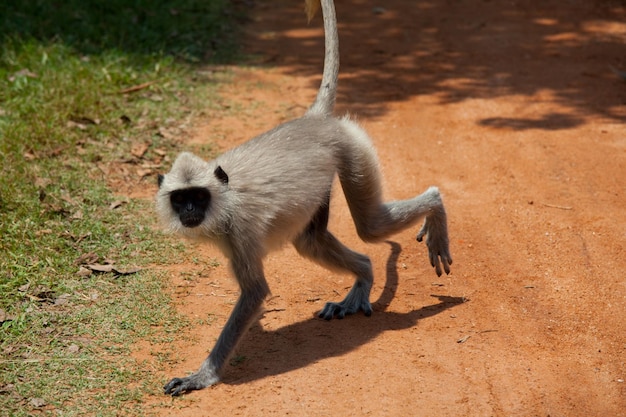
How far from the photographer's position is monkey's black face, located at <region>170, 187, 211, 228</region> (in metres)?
4.79

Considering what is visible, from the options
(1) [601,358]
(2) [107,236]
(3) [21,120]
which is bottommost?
(1) [601,358]

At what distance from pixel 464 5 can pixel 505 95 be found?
3344 millimetres

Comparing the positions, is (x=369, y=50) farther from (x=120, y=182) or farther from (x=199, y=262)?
(x=199, y=262)

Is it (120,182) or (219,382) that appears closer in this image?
(219,382)

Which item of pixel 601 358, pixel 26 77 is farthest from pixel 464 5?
pixel 601 358

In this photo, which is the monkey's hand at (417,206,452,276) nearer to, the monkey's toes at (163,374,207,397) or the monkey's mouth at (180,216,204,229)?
the monkey's mouth at (180,216,204,229)

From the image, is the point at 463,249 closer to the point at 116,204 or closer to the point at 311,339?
the point at 311,339

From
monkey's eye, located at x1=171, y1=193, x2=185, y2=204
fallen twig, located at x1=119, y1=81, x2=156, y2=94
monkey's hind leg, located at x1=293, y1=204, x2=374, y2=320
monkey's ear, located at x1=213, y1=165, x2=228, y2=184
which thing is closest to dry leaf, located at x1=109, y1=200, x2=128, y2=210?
monkey's hind leg, located at x1=293, y1=204, x2=374, y2=320

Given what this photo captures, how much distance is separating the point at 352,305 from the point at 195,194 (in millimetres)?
1498

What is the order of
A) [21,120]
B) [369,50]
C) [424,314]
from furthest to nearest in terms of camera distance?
[369,50] < [21,120] < [424,314]

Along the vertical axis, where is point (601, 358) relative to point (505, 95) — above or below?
below

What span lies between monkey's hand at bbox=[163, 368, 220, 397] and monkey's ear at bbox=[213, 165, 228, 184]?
1.09 meters

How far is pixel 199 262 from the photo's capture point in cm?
634

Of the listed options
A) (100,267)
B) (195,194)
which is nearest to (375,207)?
(195,194)
